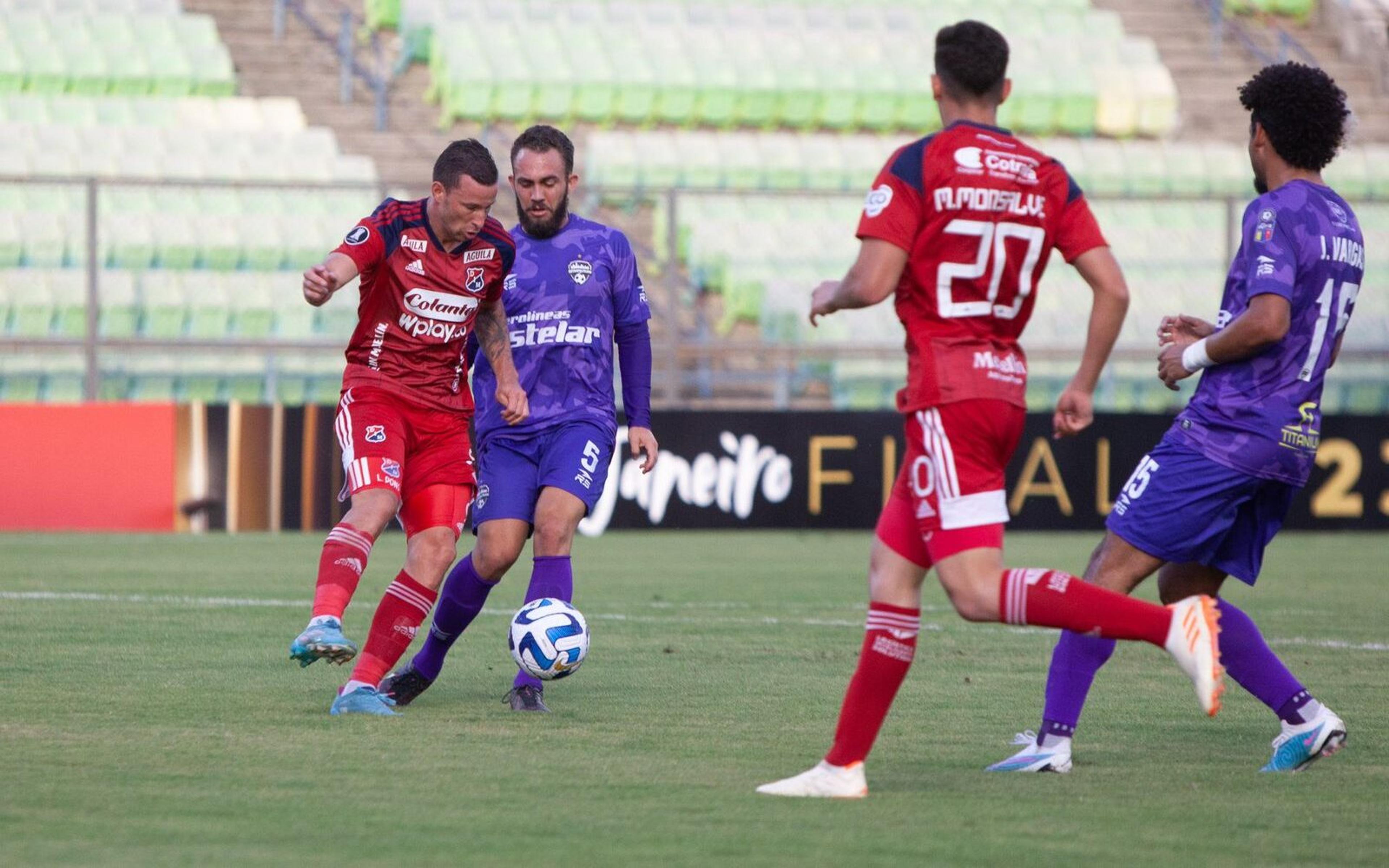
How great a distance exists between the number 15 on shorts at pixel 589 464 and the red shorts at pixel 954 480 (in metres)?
1.94

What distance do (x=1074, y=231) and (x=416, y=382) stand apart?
2554 mm

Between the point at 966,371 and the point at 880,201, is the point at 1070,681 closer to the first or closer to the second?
the point at 966,371

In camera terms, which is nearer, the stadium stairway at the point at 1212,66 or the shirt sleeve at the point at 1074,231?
the shirt sleeve at the point at 1074,231

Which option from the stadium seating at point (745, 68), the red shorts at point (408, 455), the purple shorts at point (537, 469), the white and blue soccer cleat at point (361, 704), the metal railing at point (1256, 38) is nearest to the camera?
the white and blue soccer cleat at point (361, 704)

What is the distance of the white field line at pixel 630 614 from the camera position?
30.1 feet

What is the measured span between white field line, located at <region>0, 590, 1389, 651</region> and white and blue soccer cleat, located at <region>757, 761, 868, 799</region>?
168 inches

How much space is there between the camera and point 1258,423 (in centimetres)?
538

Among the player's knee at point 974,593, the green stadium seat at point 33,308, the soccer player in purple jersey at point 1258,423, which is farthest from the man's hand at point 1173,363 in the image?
the green stadium seat at point 33,308

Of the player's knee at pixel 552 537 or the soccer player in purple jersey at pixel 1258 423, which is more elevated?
the soccer player in purple jersey at pixel 1258 423

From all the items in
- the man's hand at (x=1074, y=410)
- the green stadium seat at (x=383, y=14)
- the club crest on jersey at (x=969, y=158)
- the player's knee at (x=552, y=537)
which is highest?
the green stadium seat at (x=383, y=14)

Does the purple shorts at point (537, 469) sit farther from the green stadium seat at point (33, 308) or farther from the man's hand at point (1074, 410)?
the green stadium seat at point (33, 308)

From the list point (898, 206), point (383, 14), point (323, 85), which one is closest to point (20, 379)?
point (323, 85)

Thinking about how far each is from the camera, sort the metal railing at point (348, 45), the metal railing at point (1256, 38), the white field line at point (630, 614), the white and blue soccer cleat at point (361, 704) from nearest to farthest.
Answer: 1. the white and blue soccer cleat at point (361, 704)
2. the white field line at point (630, 614)
3. the metal railing at point (348, 45)
4. the metal railing at point (1256, 38)

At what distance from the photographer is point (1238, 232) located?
18.2 metres
